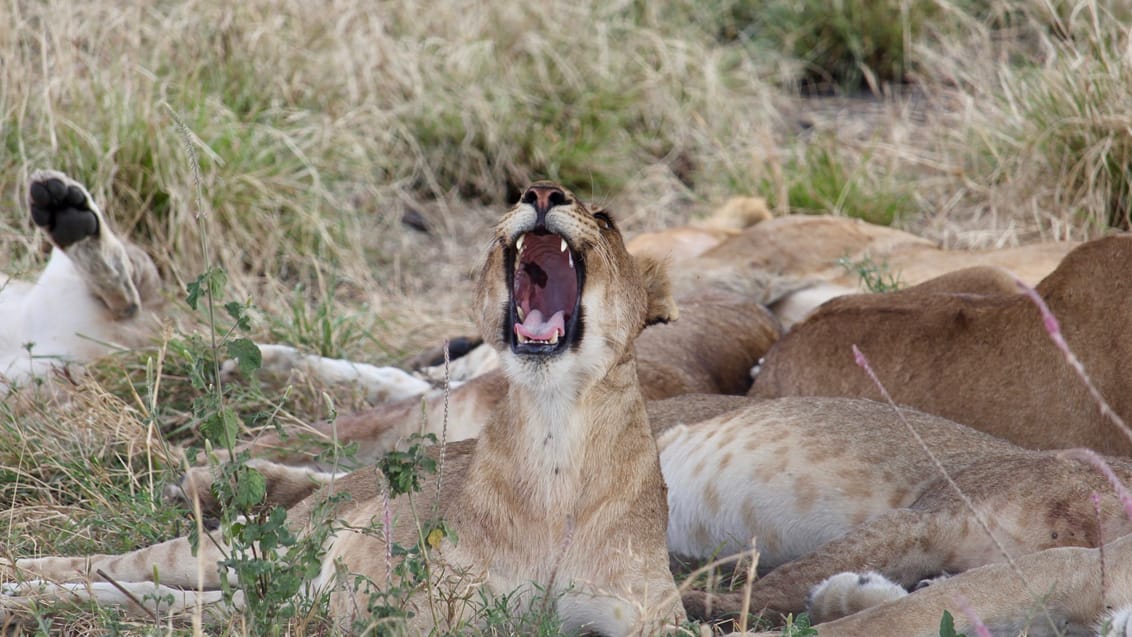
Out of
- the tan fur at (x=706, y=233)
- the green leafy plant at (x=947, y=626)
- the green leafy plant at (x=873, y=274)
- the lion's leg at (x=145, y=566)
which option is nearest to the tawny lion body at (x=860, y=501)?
the green leafy plant at (x=947, y=626)

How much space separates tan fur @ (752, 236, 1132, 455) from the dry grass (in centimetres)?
196

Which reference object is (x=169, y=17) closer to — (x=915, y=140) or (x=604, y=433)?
(x=915, y=140)

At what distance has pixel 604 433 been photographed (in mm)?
3254

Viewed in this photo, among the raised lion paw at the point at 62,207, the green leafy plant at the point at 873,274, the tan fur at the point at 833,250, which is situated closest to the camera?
the raised lion paw at the point at 62,207

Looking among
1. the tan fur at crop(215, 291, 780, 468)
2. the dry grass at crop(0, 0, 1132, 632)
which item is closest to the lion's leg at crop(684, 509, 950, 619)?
the tan fur at crop(215, 291, 780, 468)

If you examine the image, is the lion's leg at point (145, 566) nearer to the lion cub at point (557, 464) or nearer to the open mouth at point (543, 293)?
the lion cub at point (557, 464)

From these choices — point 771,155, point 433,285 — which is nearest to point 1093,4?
point 771,155

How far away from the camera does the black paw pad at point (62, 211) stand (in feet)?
17.8

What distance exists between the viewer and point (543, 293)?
3344 mm

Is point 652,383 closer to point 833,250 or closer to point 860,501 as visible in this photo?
point 860,501

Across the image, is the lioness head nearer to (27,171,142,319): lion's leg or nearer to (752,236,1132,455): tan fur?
(752,236,1132,455): tan fur

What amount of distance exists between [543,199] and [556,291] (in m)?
0.27

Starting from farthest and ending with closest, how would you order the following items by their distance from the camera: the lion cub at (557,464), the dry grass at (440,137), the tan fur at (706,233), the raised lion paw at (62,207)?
the tan fur at (706,233), the dry grass at (440,137), the raised lion paw at (62,207), the lion cub at (557,464)

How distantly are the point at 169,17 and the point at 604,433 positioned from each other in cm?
520
